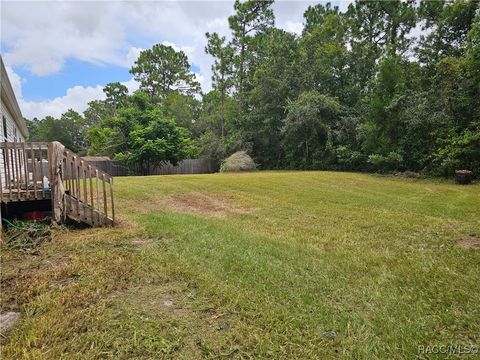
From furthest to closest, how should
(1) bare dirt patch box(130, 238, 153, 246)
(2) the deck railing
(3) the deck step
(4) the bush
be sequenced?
1. (4) the bush
2. (3) the deck step
3. (2) the deck railing
4. (1) bare dirt patch box(130, 238, 153, 246)

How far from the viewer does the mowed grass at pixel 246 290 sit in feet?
7.12

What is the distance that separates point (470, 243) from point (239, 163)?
17.5 metres

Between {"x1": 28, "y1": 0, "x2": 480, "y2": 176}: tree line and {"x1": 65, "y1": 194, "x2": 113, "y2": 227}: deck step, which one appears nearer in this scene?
{"x1": 65, "y1": 194, "x2": 113, "y2": 227}: deck step

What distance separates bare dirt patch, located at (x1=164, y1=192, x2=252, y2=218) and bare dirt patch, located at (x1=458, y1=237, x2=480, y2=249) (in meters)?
4.05

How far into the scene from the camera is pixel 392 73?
15.8 m

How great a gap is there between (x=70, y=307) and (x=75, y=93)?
4283 cm

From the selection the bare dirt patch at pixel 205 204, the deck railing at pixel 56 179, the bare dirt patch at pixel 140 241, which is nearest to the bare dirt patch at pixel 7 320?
the bare dirt patch at pixel 140 241

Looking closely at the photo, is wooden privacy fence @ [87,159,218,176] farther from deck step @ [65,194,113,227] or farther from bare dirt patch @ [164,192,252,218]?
deck step @ [65,194,113,227]

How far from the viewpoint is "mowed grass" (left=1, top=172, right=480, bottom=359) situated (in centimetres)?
217

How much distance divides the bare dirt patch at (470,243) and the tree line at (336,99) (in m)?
9.46

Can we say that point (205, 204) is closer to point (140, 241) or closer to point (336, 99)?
point (140, 241)

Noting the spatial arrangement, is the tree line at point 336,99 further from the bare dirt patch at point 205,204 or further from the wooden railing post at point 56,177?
the wooden railing post at point 56,177

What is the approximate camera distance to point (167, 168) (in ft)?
78.0

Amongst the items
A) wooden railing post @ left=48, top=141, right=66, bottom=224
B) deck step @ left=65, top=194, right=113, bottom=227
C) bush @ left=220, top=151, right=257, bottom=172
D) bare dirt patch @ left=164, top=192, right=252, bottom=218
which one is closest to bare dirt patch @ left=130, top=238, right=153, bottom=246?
deck step @ left=65, top=194, right=113, bottom=227
